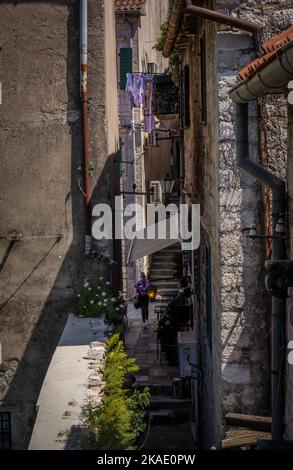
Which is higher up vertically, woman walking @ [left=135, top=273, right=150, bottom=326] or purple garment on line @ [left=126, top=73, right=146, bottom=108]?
purple garment on line @ [left=126, top=73, right=146, bottom=108]

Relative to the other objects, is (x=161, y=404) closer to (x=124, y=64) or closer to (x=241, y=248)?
(x=241, y=248)

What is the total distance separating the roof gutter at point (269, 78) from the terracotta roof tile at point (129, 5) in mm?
17161

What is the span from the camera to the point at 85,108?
10.9 metres

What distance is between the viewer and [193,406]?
1420cm

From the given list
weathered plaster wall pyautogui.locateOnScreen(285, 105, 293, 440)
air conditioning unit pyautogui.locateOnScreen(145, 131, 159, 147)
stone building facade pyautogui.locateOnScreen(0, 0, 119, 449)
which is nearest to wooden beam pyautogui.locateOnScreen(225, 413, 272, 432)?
weathered plaster wall pyautogui.locateOnScreen(285, 105, 293, 440)

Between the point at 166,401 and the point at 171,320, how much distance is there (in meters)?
2.85

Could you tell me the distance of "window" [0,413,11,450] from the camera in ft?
37.5

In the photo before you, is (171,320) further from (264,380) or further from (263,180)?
(263,180)

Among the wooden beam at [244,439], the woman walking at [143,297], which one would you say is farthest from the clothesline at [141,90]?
the wooden beam at [244,439]

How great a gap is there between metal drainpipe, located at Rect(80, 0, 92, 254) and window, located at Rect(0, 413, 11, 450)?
2.94 m

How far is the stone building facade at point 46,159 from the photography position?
36.0ft

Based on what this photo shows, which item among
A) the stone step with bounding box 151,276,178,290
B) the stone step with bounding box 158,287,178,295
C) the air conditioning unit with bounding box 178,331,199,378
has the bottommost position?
the stone step with bounding box 158,287,178,295

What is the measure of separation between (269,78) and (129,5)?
60.4 feet

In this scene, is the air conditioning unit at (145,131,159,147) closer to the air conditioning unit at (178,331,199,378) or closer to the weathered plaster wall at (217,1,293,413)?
the air conditioning unit at (178,331,199,378)
